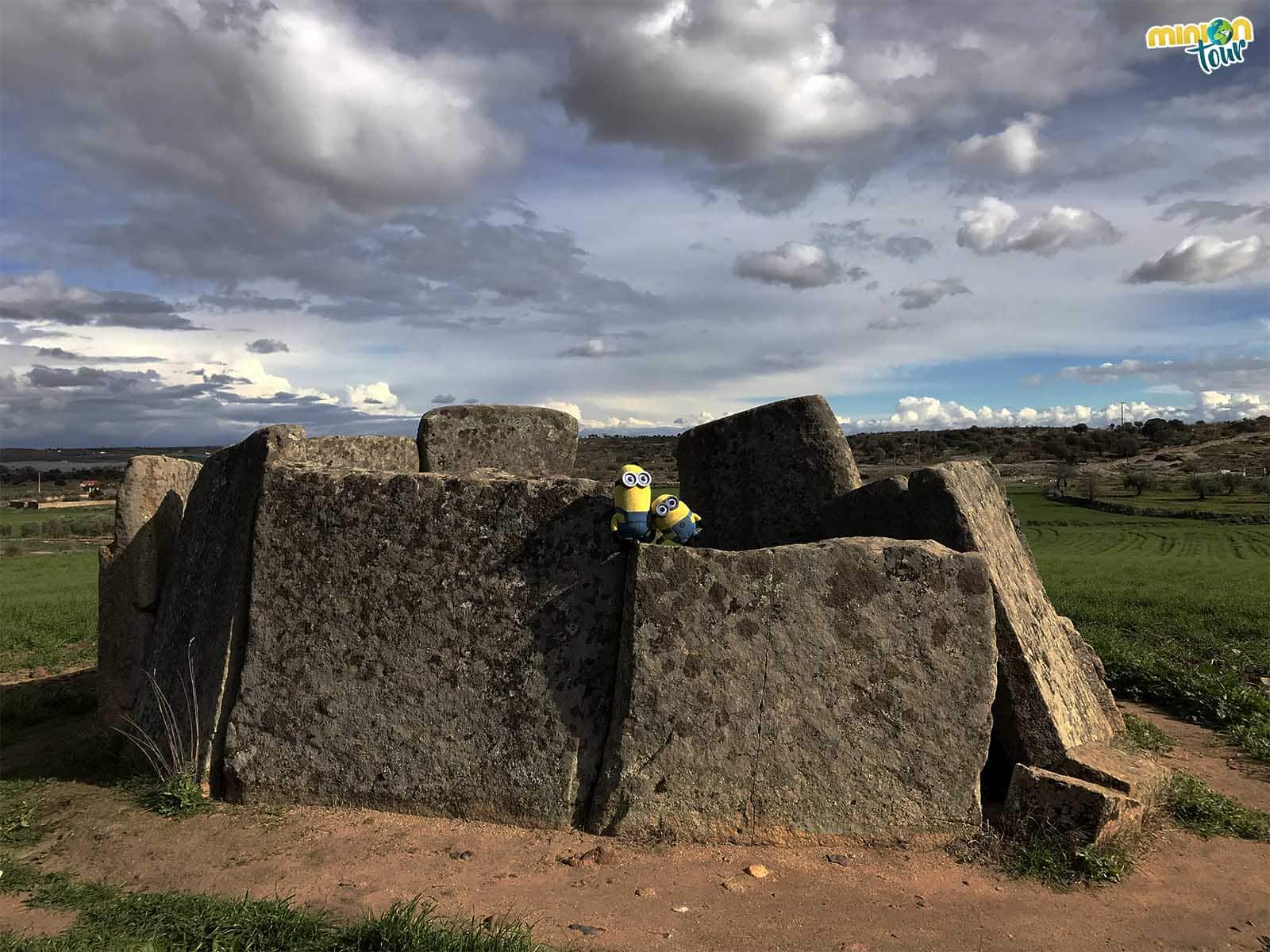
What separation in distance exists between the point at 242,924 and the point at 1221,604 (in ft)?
42.5

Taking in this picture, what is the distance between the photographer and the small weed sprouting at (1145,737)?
21.2ft

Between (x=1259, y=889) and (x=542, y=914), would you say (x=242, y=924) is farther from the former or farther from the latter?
(x=1259, y=889)

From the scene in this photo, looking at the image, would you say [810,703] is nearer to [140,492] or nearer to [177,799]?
[177,799]

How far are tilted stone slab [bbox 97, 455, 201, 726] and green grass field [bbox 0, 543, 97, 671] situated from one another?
3.31m

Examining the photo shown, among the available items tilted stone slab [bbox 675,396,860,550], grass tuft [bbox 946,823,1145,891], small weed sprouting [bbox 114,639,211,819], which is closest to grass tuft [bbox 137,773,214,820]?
small weed sprouting [bbox 114,639,211,819]

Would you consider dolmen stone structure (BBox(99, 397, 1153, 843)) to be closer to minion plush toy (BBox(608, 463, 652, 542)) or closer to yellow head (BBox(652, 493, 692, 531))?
minion plush toy (BBox(608, 463, 652, 542))

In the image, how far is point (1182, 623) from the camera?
10.4 m

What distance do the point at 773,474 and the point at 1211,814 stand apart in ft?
13.3

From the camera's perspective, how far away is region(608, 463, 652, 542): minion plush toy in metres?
5.10

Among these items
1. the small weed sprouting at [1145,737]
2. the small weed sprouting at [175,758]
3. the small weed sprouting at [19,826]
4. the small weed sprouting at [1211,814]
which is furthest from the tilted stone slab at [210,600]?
the small weed sprouting at [1145,737]

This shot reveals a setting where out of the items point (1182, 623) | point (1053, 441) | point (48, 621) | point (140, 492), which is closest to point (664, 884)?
point (140, 492)

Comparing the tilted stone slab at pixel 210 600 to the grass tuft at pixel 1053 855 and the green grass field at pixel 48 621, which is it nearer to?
the green grass field at pixel 48 621

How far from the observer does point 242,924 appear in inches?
146

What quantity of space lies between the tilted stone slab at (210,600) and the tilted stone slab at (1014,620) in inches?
177
